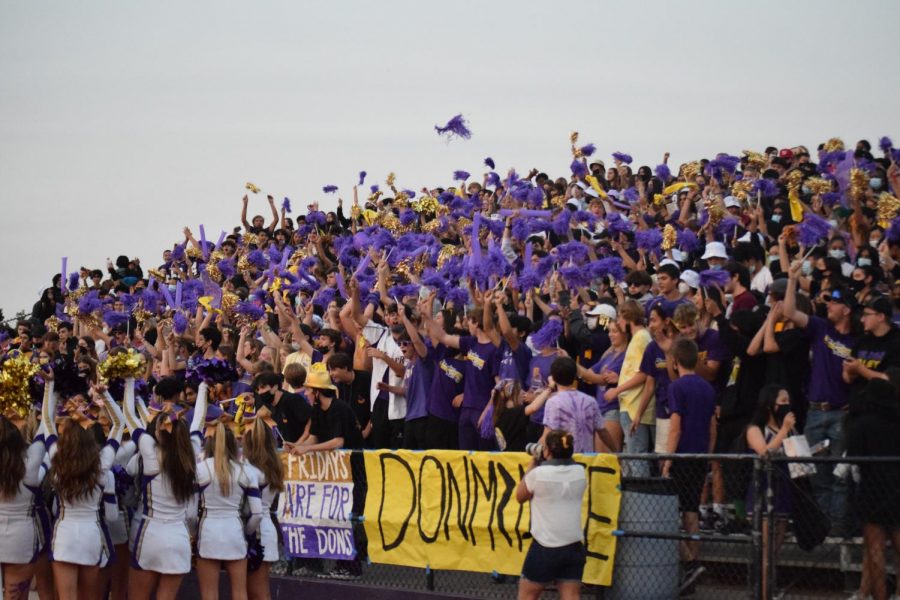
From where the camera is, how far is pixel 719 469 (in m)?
9.70

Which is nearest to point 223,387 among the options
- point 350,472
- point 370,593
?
point 350,472

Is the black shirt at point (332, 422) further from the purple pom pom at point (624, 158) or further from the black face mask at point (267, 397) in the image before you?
the purple pom pom at point (624, 158)

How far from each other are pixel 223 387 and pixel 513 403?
8.49 ft

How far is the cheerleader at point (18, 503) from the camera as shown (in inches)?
412

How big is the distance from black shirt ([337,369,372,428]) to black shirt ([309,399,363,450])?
1874mm

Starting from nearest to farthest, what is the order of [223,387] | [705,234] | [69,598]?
[69,598], [223,387], [705,234]

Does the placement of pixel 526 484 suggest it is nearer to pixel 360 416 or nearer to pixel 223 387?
pixel 223 387

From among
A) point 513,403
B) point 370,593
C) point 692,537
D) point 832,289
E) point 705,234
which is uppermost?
point 705,234

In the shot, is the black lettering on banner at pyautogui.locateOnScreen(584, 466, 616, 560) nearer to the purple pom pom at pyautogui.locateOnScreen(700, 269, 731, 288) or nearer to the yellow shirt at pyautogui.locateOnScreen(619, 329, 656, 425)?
the yellow shirt at pyautogui.locateOnScreen(619, 329, 656, 425)

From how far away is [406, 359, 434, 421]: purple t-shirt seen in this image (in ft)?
44.2

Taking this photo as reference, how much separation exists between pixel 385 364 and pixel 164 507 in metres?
4.23

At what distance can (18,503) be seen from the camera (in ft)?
34.8

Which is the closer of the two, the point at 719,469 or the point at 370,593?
the point at 719,469

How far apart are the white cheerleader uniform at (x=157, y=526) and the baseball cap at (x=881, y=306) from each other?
218 inches
